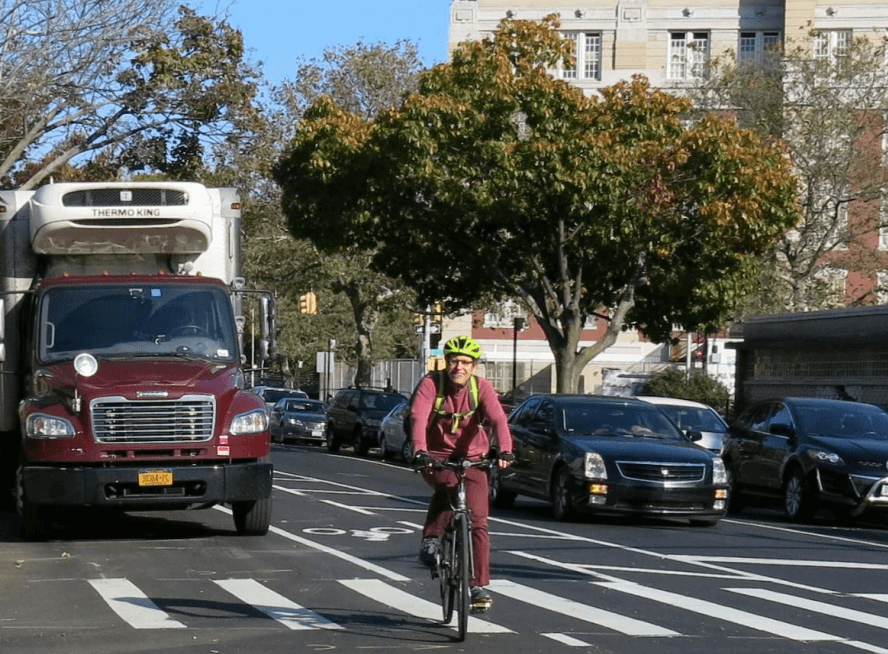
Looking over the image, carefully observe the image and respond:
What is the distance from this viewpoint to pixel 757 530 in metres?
20.5

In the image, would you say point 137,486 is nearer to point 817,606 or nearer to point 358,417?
point 817,606

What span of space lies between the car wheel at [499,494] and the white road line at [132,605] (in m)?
9.50

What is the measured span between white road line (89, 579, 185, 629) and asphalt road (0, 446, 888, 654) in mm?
21

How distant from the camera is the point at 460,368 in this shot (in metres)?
10.6

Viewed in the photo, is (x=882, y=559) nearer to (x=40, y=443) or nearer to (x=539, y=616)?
(x=539, y=616)

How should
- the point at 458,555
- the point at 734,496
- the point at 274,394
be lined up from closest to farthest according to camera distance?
the point at 458,555
the point at 734,496
the point at 274,394

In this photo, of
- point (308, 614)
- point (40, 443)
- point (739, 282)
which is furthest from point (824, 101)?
point (308, 614)

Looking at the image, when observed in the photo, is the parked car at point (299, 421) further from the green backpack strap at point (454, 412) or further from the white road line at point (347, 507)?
the green backpack strap at point (454, 412)

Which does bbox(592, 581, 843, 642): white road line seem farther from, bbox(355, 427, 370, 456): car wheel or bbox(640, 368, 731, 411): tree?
bbox(640, 368, 731, 411): tree

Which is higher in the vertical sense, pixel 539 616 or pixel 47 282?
pixel 47 282

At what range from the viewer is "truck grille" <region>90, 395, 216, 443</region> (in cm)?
1579

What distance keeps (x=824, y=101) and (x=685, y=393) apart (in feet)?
28.7

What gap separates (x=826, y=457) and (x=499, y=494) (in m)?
4.18

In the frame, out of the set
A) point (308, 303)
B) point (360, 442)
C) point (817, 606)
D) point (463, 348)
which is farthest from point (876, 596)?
point (308, 303)
